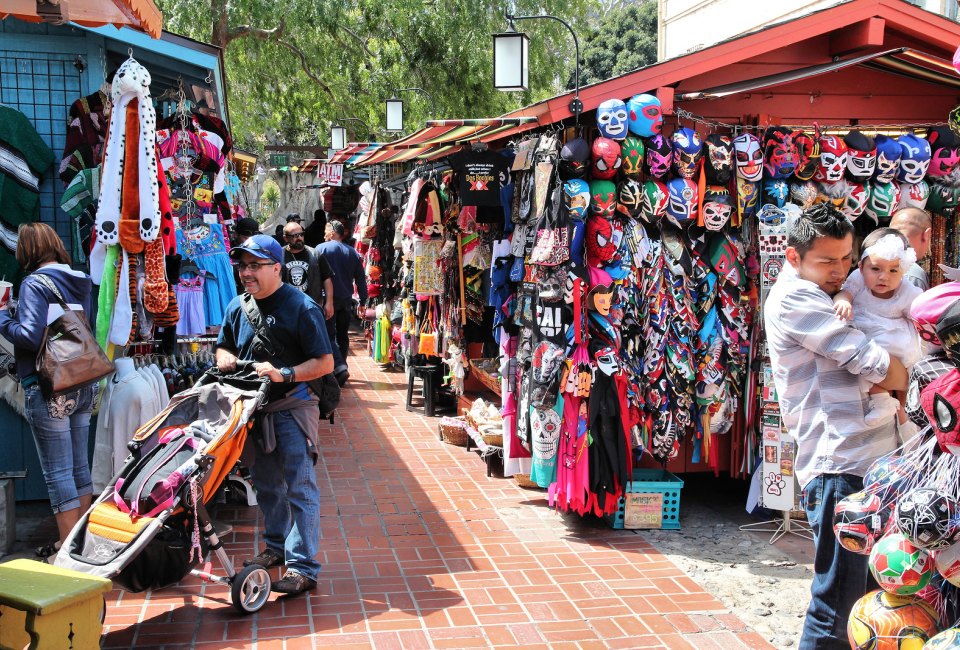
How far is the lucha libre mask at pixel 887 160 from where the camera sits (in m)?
6.03

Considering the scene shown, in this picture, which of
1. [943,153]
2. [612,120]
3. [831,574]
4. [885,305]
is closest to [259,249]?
[612,120]

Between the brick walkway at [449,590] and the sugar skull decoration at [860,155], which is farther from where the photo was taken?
the sugar skull decoration at [860,155]

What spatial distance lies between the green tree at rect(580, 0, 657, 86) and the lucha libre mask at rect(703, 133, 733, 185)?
31.0 m

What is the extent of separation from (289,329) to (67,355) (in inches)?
51.9

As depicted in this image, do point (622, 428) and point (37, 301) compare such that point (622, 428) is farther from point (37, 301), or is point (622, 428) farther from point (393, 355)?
point (393, 355)

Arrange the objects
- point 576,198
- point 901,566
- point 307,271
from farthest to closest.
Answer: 1. point 307,271
2. point 576,198
3. point 901,566

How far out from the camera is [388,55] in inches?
761

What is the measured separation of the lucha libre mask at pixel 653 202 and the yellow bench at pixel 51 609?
3.91 meters

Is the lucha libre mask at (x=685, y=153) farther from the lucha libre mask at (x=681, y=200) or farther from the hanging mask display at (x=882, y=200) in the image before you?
the hanging mask display at (x=882, y=200)

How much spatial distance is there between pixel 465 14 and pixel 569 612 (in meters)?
16.5

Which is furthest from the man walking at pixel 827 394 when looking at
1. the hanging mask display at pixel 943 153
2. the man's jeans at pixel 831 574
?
the hanging mask display at pixel 943 153

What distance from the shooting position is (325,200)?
1761cm

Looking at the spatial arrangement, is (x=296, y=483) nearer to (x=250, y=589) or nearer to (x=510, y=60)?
(x=250, y=589)

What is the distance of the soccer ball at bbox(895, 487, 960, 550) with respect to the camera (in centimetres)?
248
